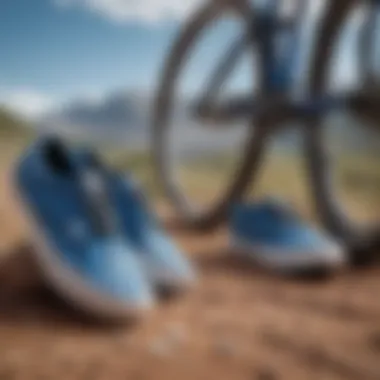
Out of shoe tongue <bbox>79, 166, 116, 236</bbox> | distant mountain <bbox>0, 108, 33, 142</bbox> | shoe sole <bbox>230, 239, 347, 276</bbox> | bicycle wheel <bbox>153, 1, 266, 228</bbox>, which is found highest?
bicycle wheel <bbox>153, 1, 266, 228</bbox>

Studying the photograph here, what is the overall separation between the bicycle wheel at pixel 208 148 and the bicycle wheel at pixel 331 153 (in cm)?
Answer: 6

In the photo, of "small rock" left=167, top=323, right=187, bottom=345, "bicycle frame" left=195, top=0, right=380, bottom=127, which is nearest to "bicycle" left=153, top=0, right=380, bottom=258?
"bicycle frame" left=195, top=0, right=380, bottom=127

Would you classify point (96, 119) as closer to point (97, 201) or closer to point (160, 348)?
point (97, 201)

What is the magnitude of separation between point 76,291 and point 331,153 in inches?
13.9

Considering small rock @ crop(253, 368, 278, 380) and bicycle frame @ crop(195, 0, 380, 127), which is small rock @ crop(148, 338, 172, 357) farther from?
bicycle frame @ crop(195, 0, 380, 127)

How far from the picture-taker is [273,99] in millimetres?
794

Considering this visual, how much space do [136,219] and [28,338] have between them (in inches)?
6.2

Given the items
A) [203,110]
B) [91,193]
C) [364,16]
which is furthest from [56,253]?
[364,16]

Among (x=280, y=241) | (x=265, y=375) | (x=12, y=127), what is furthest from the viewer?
(x=280, y=241)

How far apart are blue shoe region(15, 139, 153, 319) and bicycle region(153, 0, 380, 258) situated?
16 centimetres

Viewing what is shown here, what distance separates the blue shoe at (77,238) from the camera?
1.98ft

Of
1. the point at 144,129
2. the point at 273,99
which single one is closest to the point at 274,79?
Answer: the point at 273,99

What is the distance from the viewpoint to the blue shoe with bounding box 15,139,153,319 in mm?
604

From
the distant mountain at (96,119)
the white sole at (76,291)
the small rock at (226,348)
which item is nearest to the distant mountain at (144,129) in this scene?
the distant mountain at (96,119)
